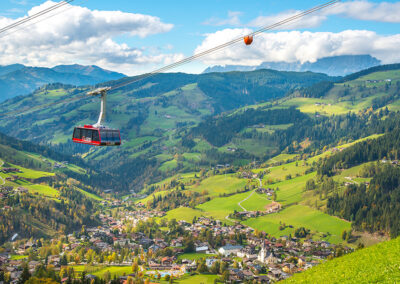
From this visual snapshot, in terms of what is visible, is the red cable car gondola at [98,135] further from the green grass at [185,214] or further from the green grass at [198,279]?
the green grass at [185,214]

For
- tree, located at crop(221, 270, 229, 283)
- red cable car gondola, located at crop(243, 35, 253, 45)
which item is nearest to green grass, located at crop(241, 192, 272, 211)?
tree, located at crop(221, 270, 229, 283)

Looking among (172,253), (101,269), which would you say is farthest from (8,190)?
(172,253)

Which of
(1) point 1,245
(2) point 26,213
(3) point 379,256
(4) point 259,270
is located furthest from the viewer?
(2) point 26,213

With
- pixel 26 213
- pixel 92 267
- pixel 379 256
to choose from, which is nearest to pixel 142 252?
pixel 92 267

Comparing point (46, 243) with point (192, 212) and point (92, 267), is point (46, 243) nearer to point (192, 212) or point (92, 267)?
point (92, 267)

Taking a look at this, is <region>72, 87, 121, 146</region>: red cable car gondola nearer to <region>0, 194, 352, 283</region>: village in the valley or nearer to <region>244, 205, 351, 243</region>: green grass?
<region>0, 194, 352, 283</region>: village in the valley

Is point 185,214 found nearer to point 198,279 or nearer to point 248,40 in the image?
point 198,279
